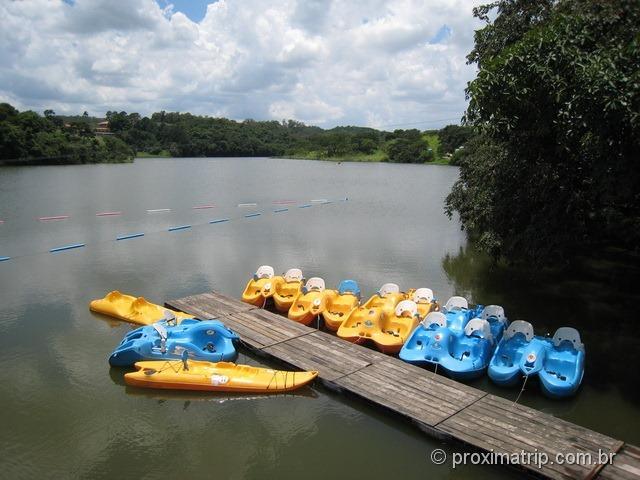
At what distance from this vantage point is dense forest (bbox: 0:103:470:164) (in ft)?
247

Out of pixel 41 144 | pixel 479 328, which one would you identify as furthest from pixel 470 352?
pixel 41 144

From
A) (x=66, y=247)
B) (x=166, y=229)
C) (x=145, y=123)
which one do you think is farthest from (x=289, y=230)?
(x=145, y=123)

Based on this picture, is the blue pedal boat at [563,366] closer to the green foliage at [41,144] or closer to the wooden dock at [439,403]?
the wooden dock at [439,403]

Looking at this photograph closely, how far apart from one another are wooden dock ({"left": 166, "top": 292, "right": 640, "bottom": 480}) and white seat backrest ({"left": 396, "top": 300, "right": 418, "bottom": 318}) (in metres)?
1.57

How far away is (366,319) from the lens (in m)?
12.7

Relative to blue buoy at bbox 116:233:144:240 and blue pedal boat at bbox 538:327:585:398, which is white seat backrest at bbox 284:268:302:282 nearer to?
blue pedal boat at bbox 538:327:585:398

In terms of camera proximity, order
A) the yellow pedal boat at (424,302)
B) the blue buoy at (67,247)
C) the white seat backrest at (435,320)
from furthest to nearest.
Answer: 1. the blue buoy at (67,247)
2. the yellow pedal boat at (424,302)
3. the white seat backrest at (435,320)

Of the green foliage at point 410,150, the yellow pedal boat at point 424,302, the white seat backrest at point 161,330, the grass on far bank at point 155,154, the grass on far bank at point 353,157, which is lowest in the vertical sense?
the white seat backrest at point 161,330

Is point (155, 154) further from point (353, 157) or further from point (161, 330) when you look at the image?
point (161, 330)

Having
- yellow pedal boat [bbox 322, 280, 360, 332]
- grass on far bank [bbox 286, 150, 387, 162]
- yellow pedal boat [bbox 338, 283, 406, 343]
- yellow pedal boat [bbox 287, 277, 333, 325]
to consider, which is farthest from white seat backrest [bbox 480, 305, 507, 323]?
grass on far bank [bbox 286, 150, 387, 162]

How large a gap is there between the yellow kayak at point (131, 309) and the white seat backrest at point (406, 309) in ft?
18.3

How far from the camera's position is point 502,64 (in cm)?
1055

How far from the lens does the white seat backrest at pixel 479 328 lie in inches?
451

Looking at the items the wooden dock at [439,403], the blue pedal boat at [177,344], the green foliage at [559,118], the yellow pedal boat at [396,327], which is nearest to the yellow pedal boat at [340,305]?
the wooden dock at [439,403]
